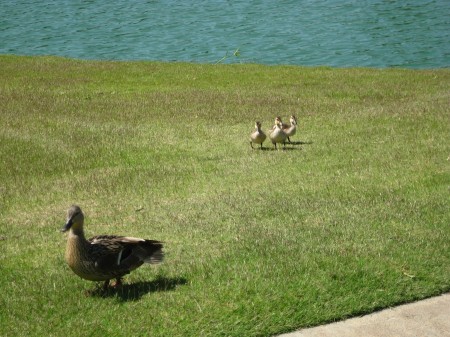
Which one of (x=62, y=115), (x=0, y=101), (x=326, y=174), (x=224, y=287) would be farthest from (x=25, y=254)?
(x=0, y=101)

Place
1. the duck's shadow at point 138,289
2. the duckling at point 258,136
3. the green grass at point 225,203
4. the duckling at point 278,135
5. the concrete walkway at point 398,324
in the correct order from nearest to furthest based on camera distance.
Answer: the concrete walkway at point 398,324 → the green grass at point 225,203 → the duck's shadow at point 138,289 → the duckling at point 258,136 → the duckling at point 278,135

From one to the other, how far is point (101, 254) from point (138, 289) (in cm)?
59

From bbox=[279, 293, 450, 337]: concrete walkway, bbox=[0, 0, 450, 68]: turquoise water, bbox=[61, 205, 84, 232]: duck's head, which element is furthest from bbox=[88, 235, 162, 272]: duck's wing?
bbox=[0, 0, 450, 68]: turquoise water

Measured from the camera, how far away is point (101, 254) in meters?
7.32

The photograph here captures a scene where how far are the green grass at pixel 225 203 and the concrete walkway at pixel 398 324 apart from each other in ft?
0.46

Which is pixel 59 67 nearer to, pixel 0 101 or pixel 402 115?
pixel 0 101

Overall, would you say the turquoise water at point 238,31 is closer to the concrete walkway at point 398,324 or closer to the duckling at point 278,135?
the duckling at point 278,135

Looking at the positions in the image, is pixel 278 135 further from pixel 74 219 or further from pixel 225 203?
pixel 74 219

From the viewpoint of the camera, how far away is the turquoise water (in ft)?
114

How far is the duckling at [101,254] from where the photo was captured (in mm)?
7297

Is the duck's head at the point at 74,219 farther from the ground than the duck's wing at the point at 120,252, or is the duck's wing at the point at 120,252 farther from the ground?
the duck's head at the point at 74,219

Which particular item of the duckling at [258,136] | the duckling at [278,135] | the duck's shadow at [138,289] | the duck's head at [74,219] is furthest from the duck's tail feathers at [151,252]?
the duckling at [278,135]

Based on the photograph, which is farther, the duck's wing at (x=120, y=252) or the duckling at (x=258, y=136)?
the duckling at (x=258, y=136)

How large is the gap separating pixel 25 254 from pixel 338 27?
3449 centimetres
